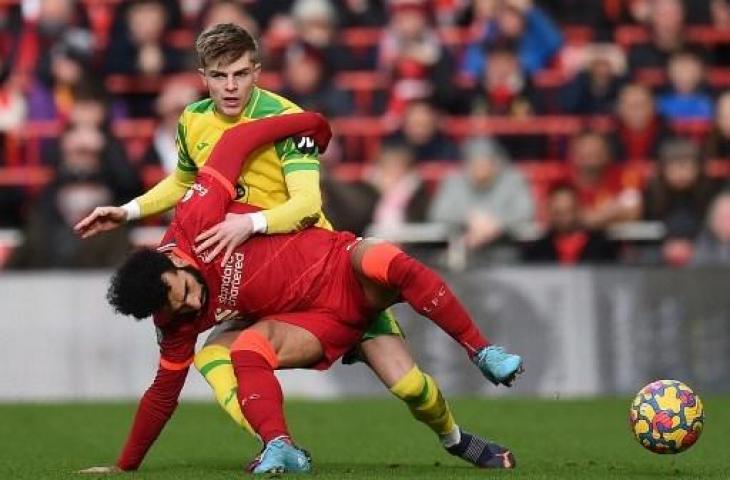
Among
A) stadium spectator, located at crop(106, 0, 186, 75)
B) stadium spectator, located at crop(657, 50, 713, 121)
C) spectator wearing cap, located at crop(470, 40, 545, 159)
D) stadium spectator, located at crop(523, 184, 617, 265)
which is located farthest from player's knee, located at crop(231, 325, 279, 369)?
stadium spectator, located at crop(106, 0, 186, 75)

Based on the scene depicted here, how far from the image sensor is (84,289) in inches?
528

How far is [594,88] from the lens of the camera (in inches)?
618

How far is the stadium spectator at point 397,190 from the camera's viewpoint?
46.7 feet

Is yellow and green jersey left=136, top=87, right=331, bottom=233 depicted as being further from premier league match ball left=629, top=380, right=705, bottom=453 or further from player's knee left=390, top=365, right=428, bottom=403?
premier league match ball left=629, top=380, right=705, bottom=453

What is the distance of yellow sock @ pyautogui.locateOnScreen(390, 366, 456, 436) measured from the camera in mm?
7906

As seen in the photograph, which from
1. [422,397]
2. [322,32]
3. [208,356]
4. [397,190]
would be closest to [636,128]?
[397,190]

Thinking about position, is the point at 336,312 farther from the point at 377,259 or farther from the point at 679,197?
Result: the point at 679,197

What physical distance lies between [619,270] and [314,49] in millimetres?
3727

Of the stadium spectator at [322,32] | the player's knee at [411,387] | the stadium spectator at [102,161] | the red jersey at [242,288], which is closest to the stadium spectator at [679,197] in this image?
the stadium spectator at [322,32]

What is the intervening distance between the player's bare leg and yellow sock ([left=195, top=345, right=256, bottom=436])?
0.08 m

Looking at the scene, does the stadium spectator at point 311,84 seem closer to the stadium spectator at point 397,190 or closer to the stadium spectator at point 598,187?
the stadium spectator at point 397,190

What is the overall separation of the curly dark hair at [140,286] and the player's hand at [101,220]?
2.19ft

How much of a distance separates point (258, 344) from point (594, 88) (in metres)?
8.56

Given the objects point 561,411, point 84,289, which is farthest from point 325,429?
point 84,289
